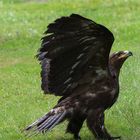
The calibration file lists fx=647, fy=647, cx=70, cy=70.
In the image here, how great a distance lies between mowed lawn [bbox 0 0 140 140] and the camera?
→ 10.5 meters

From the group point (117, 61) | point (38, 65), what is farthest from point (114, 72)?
point (38, 65)

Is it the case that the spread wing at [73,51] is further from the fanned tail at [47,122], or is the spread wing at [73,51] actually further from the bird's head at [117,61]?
the fanned tail at [47,122]

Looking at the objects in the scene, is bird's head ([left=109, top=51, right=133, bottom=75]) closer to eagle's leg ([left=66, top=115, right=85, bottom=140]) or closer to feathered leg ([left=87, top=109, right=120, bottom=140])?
feathered leg ([left=87, top=109, right=120, bottom=140])

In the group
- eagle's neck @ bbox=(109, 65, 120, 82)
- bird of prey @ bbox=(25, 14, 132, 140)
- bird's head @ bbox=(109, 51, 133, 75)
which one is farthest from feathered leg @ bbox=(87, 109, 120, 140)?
bird's head @ bbox=(109, 51, 133, 75)

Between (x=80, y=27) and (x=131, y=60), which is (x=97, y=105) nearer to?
(x=80, y=27)

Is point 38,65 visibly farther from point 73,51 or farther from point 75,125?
point 73,51

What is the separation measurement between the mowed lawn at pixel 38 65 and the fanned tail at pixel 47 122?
34.2 inches

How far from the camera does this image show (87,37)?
8.70 m

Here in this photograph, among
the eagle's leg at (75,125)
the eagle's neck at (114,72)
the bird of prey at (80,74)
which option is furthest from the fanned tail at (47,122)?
the eagle's neck at (114,72)

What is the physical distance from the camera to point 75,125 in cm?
938

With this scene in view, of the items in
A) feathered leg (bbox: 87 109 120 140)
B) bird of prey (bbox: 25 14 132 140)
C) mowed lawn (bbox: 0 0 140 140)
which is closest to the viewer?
bird of prey (bbox: 25 14 132 140)

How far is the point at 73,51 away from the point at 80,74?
1.55ft

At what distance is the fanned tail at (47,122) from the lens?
345 inches

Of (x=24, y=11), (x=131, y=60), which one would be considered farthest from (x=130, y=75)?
(x=24, y=11)
